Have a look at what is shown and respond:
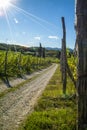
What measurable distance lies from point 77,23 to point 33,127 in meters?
3.40

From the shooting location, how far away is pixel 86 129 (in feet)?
24.7

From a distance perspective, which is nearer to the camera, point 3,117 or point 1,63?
point 3,117

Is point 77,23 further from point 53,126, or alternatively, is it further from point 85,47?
point 53,126

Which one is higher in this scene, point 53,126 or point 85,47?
point 85,47

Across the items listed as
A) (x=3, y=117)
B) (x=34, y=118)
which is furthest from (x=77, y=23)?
(x=3, y=117)

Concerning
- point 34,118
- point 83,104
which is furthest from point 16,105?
point 83,104

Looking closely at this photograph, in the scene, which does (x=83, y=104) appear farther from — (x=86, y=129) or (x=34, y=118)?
(x=34, y=118)

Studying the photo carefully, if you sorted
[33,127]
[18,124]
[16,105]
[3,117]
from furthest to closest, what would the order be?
[16,105] < [3,117] < [18,124] < [33,127]

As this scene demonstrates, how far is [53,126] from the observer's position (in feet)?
28.1

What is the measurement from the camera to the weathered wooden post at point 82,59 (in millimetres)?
7512

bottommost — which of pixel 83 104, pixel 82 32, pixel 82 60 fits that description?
pixel 83 104

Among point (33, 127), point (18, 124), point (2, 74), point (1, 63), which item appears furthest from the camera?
point (1, 63)

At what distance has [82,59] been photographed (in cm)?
761

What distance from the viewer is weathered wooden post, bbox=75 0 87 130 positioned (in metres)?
7.51
